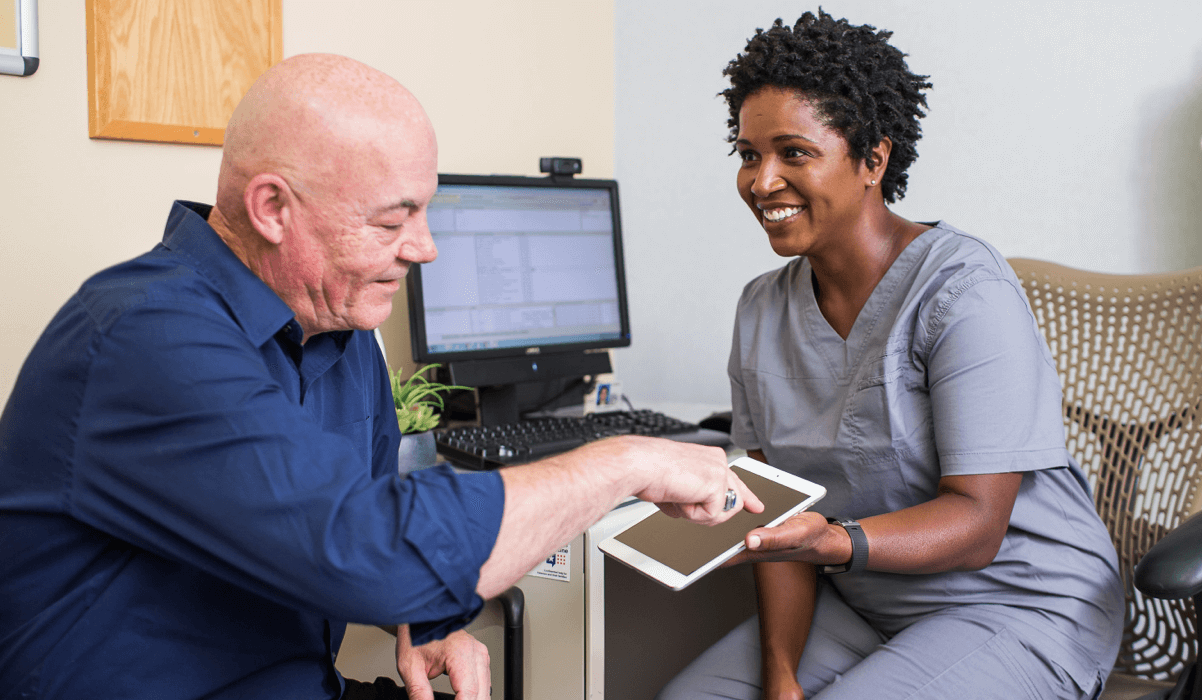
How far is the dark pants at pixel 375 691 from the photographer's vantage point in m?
1.07

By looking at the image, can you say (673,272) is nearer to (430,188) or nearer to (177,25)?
(177,25)

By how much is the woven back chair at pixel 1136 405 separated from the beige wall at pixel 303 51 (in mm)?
1212

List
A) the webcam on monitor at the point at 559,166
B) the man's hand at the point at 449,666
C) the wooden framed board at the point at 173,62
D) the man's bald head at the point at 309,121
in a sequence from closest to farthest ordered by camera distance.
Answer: the man's bald head at the point at 309,121 → the man's hand at the point at 449,666 → the wooden framed board at the point at 173,62 → the webcam on monitor at the point at 559,166

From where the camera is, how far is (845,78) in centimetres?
122

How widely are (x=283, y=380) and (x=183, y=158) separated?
779 millimetres

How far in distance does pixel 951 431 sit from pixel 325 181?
817 millimetres

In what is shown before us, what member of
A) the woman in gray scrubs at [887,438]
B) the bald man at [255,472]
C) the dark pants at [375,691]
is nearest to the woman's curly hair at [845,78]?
the woman in gray scrubs at [887,438]

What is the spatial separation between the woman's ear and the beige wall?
98 cm

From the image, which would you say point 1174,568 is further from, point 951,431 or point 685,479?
point 685,479

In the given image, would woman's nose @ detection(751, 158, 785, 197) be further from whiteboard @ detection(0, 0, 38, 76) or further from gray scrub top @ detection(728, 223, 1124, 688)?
whiteboard @ detection(0, 0, 38, 76)

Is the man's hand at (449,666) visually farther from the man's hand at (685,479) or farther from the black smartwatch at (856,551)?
the black smartwatch at (856,551)

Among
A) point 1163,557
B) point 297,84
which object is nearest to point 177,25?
point 297,84

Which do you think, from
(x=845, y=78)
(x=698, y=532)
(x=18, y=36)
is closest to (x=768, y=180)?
(x=845, y=78)

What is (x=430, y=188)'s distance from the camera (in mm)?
865
